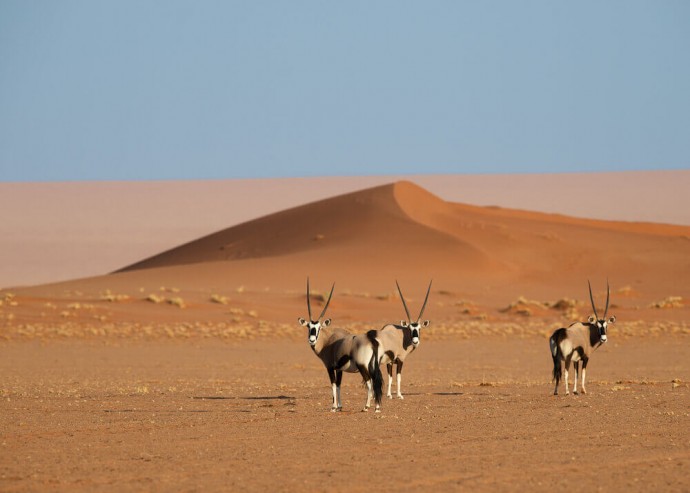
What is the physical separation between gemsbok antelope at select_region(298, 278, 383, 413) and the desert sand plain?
45 cm

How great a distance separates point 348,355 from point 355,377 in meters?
8.80

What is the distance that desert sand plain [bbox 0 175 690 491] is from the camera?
11.3 meters

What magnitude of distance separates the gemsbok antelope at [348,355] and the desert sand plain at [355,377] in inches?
17.8

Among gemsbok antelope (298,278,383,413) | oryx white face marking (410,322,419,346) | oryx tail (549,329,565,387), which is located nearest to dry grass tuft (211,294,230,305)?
oryx tail (549,329,565,387)

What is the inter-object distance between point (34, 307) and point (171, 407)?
2614cm

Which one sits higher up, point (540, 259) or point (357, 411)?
point (540, 259)

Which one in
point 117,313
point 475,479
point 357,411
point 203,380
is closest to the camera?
point 475,479

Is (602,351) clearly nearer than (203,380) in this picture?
No

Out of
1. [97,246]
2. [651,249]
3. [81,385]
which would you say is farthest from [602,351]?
[97,246]

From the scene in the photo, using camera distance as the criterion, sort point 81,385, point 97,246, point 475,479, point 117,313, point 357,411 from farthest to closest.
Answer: point 97,246, point 117,313, point 81,385, point 357,411, point 475,479

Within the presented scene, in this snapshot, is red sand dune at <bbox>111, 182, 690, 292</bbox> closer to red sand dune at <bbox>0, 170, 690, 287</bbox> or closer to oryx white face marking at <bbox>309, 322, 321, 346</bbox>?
red sand dune at <bbox>0, 170, 690, 287</bbox>

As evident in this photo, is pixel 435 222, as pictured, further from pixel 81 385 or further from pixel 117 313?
pixel 81 385

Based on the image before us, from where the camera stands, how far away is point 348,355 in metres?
15.6

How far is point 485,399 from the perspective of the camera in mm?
17891
